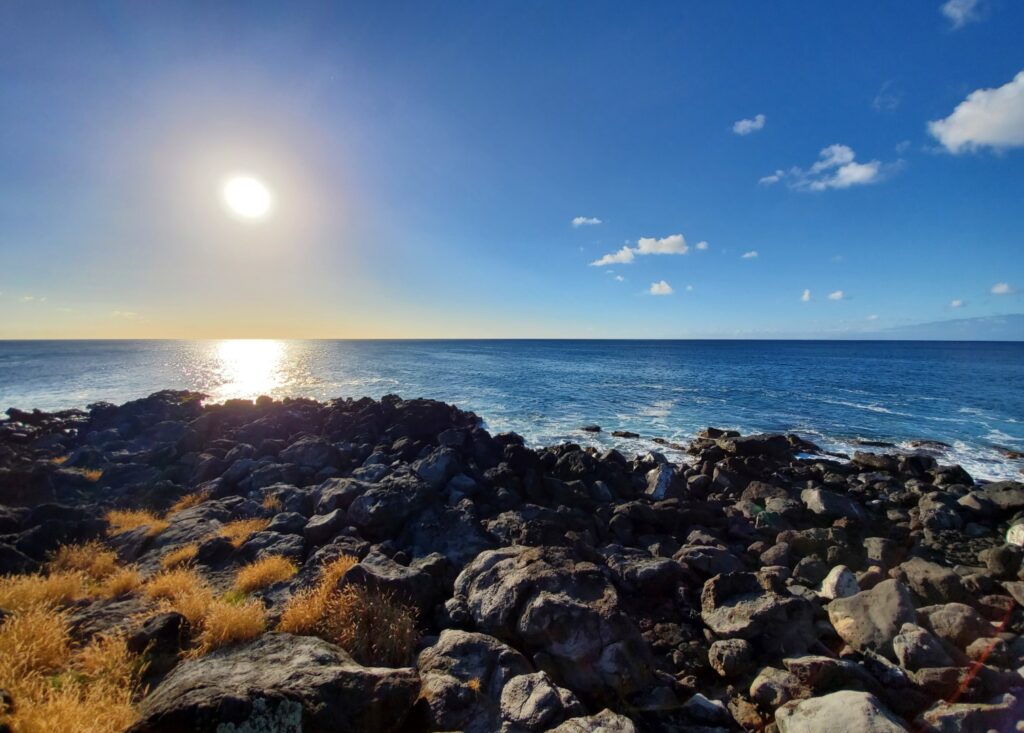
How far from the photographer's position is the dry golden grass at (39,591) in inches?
318

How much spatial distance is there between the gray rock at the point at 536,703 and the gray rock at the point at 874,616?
6652 mm

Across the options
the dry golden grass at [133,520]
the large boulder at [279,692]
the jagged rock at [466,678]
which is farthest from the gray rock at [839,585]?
the dry golden grass at [133,520]

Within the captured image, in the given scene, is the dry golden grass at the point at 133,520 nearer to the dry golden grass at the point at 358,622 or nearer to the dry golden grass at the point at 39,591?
the dry golden grass at the point at 39,591

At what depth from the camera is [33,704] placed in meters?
5.21

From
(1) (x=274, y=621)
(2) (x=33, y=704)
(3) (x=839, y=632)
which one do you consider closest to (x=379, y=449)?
(1) (x=274, y=621)

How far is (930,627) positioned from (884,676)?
2.61m

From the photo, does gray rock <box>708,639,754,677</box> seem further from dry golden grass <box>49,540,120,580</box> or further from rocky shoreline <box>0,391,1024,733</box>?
dry golden grass <box>49,540,120,580</box>

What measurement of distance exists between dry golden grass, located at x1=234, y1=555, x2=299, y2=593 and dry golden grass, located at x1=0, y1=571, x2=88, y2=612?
9.52 feet

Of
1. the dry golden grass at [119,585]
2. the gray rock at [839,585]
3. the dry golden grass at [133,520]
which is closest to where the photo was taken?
the dry golden grass at [119,585]

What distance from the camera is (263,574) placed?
32.1 feet

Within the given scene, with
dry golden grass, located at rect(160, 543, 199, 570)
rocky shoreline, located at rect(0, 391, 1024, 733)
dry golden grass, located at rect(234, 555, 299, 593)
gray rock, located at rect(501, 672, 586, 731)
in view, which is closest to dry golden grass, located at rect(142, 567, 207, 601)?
rocky shoreline, located at rect(0, 391, 1024, 733)

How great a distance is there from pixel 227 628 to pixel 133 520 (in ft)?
35.1

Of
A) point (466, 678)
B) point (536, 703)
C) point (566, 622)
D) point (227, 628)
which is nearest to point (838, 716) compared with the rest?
point (566, 622)

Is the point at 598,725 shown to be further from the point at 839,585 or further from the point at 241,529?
the point at 241,529
